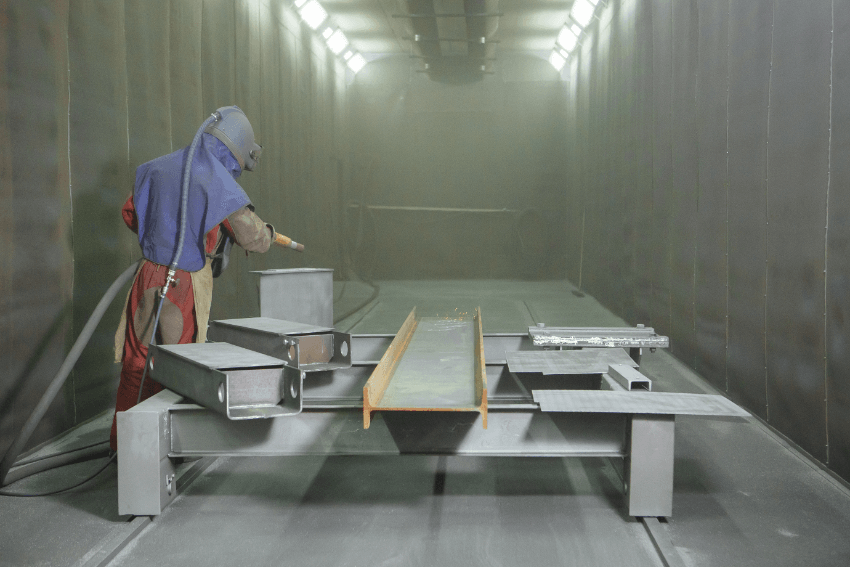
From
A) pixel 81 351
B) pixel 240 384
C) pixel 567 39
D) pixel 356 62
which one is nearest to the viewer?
pixel 240 384

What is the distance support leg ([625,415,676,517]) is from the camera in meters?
1.81

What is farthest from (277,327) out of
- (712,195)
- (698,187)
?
(698,187)

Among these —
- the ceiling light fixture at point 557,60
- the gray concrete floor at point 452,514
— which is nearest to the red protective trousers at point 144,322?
the gray concrete floor at point 452,514

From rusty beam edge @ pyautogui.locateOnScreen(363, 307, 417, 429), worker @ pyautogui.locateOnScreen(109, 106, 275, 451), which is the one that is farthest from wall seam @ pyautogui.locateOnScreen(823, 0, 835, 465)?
worker @ pyautogui.locateOnScreen(109, 106, 275, 451)

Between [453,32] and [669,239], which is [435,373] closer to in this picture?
[669,239]

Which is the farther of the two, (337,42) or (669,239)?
(337,42)

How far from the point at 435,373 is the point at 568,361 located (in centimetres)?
62

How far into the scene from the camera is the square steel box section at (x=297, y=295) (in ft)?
11.4

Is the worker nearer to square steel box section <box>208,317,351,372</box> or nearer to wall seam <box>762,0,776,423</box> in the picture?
square steel box section <box>208,317,351,372</box>

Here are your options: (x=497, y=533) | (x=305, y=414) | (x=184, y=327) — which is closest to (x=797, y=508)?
(x=497, y=533)

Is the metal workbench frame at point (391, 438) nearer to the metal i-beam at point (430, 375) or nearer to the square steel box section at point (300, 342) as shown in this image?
the metal i-beam at point (430, 375)

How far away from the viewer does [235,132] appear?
2551 mm

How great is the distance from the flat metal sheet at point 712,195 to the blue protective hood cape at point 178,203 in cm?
296

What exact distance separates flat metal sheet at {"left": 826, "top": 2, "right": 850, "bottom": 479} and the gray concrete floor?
0.61 feet
